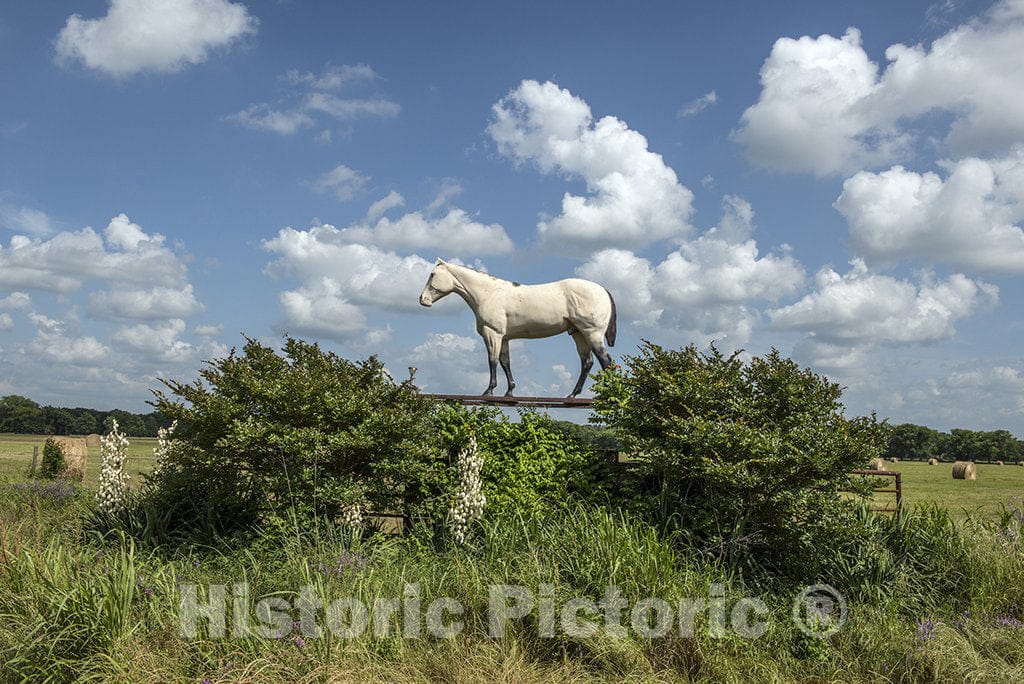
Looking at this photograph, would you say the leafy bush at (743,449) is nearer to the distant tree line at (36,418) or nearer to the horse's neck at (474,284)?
the horse's neck at (474,284)

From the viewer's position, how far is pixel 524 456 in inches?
376

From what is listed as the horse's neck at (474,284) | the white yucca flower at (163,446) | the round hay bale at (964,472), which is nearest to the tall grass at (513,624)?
the white yucca flower at (163,446)

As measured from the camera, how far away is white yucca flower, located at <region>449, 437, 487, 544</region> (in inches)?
324

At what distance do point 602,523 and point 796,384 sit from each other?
3.18 meters

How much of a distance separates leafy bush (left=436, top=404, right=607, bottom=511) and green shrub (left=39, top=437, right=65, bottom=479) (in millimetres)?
14470

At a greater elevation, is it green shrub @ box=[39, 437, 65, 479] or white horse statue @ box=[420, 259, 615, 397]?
white horse statue @ box=[420, 259, 615, 397]

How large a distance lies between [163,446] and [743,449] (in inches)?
326

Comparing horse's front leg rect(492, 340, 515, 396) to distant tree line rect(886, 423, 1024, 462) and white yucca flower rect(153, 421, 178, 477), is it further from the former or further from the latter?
distant tree line rect(886, 423, 1024, 462)

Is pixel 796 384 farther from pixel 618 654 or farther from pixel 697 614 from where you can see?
pixel 618 654

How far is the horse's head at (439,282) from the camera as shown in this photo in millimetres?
12055

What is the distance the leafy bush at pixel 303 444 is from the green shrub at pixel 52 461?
467 inches

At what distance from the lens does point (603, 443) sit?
10.2 metres

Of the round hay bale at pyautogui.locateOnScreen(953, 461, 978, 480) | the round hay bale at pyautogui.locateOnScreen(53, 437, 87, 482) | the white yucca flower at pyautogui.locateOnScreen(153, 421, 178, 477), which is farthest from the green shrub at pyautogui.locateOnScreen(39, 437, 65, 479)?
the round hay bale at pyautogui.locateOnScreen(953, 461, 978, 480)

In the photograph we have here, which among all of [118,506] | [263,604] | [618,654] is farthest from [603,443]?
[118,506]
